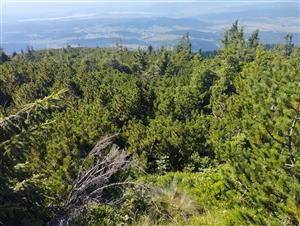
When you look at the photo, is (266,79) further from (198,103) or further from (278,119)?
(198,103)

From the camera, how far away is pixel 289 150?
6395 mm

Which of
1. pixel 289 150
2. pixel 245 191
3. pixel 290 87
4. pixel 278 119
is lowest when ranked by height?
pixel 245 191

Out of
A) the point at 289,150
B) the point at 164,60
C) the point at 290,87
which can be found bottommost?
the point at 164,60

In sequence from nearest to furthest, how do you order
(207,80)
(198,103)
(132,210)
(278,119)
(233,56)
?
(278,119), (132,210), (198,103), (207,80), (233,56)

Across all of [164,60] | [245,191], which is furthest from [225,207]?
[164,60]

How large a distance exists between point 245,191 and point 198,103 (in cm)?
2340

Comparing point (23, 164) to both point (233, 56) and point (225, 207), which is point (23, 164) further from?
point (233, 56)

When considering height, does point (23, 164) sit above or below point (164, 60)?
above

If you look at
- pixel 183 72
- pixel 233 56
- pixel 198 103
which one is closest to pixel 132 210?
pixel 198 103

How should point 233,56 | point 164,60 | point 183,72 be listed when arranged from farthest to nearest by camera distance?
point 164,60
point 183,72
point 233,56

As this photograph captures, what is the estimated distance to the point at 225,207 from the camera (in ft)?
28.6

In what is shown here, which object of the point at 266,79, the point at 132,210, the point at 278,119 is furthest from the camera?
the point at 132,210

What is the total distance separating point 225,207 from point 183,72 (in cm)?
3985

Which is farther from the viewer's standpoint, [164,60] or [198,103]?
[164,60]
